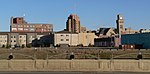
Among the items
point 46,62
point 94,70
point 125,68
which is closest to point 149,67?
point 125,68

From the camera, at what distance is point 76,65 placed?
30.9 m

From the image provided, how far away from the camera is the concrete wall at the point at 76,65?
98.9 ft

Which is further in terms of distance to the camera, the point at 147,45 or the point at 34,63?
the point at 147,45

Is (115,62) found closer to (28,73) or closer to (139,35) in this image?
(28,73)

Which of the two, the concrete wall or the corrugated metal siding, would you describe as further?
the corrugated metal siding

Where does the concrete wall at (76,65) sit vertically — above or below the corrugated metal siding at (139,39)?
below

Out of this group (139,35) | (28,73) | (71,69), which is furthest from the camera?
(139,35)

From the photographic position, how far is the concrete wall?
1187 inches

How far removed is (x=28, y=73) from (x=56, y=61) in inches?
134

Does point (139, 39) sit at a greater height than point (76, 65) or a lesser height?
greater

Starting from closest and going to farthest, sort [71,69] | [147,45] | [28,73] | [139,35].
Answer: [28,73] → [71,69] → [147,45] → [139,35]

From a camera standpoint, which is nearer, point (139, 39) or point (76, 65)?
point (76, 65)

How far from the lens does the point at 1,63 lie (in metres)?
31.5

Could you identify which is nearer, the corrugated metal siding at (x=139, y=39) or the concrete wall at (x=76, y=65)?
the concrete wall at (x=76, y=65)
